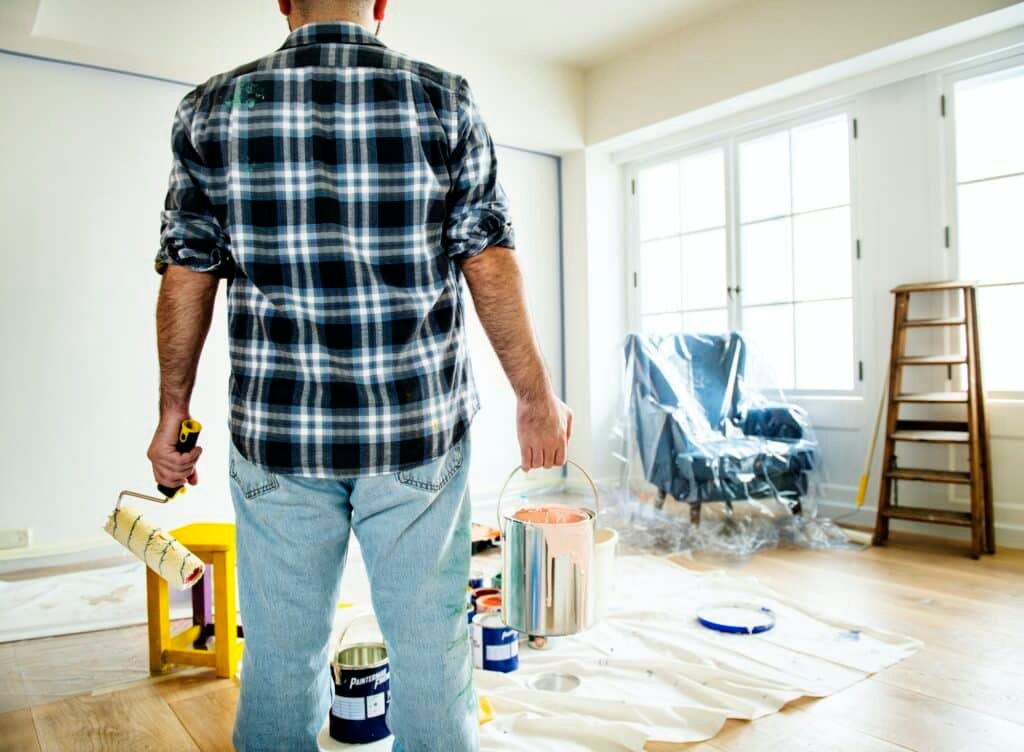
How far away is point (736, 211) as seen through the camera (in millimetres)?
4156

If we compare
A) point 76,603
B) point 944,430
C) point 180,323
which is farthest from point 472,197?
point 944,430

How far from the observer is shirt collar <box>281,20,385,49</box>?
937mm

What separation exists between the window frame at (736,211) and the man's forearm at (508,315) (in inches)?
119

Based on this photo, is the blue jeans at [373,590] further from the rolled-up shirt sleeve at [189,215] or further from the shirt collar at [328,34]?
the shirt collar at [328,34]

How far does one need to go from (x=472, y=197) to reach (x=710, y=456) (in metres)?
2.36

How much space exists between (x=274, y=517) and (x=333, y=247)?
1.11 feet

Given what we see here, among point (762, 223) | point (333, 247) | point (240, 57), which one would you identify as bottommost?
point (333, 247)

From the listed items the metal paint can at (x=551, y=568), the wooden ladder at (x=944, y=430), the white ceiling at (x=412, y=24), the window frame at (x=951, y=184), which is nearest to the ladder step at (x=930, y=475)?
the wooden ladder at (x=944, y=430)

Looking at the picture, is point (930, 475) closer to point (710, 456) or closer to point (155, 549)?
point (710, 456)

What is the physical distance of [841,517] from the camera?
3600mm

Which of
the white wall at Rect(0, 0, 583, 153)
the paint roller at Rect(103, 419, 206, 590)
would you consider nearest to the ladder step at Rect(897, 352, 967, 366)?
the white wall at Rect(0, 0, 583, 153)

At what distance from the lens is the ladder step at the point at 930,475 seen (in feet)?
9.75

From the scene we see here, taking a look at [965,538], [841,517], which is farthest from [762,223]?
[965,538]

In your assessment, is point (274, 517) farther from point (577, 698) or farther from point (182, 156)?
point (577, 698)
